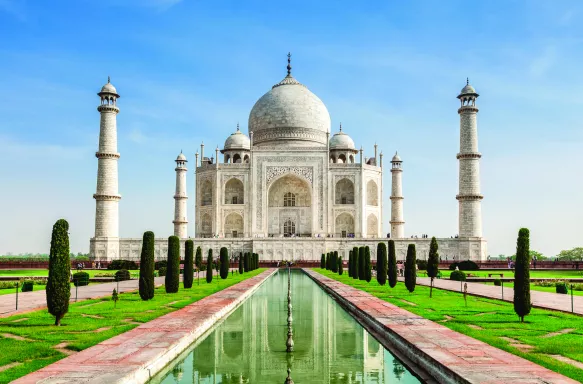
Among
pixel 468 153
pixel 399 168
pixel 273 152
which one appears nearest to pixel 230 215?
pixel 273 152

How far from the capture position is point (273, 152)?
35.5 m

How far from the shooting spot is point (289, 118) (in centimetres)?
3822

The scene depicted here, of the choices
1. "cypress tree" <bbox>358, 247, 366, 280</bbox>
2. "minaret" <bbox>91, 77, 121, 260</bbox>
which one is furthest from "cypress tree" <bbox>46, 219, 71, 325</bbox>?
"minaret" <bbox>91, 77, 121, 260</bbox>

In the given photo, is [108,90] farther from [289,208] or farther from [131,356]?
[131,356]

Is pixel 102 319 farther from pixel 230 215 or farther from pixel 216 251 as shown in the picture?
pixel 230 215

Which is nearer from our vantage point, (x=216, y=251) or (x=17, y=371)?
(x=17, y=371)

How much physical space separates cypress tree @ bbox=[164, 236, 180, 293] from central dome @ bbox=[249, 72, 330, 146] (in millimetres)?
24844

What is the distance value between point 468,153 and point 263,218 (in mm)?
11942

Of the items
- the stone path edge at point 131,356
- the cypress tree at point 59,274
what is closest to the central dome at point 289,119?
the stone path edge at point 131,356

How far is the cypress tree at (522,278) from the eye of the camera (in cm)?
825

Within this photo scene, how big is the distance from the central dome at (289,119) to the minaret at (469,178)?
9767mm

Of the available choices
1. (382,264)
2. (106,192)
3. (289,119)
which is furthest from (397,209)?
(382,264)

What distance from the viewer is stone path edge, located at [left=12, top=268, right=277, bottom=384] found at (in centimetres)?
477

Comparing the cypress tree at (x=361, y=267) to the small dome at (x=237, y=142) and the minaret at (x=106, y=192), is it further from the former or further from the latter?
the small dome at (x=237, y=142)
